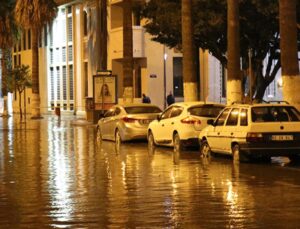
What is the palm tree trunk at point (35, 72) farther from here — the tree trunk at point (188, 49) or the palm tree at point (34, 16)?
the tree trunk at point (188, 49)

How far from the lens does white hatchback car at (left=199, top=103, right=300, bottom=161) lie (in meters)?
17.6

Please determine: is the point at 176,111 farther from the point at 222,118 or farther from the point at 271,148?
the point at 271,148

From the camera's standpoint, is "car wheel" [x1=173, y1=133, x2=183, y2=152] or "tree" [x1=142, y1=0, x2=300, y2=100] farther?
"tree" [x1=142, y1=0, x2=300, y2=100]

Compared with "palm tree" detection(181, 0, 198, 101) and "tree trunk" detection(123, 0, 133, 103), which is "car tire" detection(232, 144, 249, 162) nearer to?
"palm tree" detection(181, 0, 198, 101)

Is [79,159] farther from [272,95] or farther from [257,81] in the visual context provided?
[272,95]

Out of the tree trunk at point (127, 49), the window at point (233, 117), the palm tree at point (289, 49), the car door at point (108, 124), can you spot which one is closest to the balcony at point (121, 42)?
the tree trunk at point (127, 49)

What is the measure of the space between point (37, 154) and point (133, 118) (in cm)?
480

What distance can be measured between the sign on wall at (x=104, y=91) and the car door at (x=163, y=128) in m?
16.5

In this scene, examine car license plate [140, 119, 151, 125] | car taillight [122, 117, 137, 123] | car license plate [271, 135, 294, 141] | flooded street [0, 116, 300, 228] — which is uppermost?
car taillight [122, 117, 137, 123]

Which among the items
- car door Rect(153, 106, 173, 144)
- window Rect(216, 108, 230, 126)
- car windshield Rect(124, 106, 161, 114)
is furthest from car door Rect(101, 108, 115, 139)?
window Rect(216, 108, 230, 126)

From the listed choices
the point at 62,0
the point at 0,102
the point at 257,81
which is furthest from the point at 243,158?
the point at 0,102

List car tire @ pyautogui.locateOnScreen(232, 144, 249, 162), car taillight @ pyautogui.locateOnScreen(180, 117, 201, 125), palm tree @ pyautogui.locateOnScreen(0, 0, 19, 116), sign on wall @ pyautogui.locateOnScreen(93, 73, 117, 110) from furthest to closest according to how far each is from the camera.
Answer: palm tree @ pyautogui.locateOnScreen(0, 0, 19, 116) < sign on wall @ pyautogui.locateOnScreen(93, 73, 117, 110) < car taillight @ pyautogui.locateOnScreen(180, 117, 201, 125) < car tire @ pyautogui.locateOnScreen(232, 144, 249, 162)

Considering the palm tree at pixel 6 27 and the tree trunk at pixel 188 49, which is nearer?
the tree trunk at pixel 188 49

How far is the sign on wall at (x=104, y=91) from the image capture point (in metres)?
40.5
